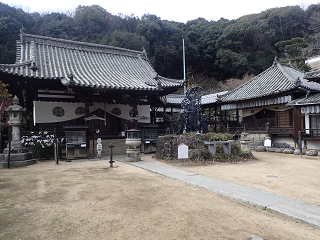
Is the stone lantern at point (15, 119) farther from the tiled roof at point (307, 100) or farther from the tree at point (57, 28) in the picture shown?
the tree at point (57, 28)

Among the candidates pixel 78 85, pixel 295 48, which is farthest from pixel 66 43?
pixel 295 48

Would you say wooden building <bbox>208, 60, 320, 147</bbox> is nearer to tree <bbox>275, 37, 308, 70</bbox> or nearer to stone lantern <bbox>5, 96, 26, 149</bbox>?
tree <bbox>275, 37, 308, 70</bbox>

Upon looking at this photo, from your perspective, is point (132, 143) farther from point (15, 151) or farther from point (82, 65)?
point (82, 65)

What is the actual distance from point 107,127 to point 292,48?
28.5m

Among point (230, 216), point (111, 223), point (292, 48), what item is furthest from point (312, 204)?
point (292, 48)

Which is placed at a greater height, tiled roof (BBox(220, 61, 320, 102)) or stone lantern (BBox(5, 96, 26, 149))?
tiled roof (BBox(220, 61, 320, 102))

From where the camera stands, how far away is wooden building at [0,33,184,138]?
40.3ft

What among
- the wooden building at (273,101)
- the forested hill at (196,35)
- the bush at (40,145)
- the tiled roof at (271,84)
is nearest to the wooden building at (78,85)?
the bush at (40,145)

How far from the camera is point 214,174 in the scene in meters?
7.77

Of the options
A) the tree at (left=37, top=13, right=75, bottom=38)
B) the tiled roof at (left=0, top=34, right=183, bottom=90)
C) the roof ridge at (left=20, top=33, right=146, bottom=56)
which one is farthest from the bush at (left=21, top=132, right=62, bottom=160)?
the tree at (left=37, top=13, right=75, bottom=38)

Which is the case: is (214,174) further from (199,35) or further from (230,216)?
(199,35)

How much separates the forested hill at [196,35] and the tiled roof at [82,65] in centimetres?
1720

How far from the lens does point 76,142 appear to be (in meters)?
12.0

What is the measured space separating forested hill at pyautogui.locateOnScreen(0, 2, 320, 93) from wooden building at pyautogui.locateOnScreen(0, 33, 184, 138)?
18.5 m
